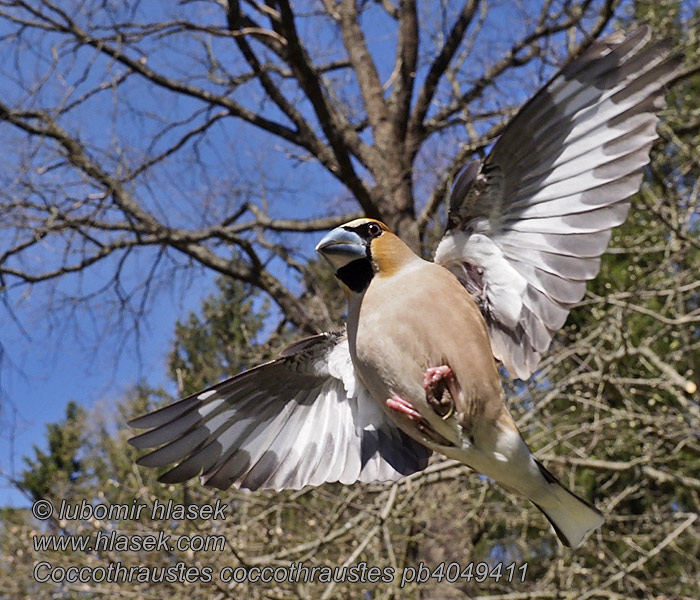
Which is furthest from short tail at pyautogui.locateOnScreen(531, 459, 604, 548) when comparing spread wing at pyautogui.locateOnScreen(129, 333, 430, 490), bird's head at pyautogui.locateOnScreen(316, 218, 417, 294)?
bird's head at pyautogui.locateOnScreen(316, 218, 417, 294)

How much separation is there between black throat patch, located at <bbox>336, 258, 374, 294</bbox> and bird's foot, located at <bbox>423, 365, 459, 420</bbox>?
30 centimetres

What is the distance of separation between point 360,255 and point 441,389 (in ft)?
1.32

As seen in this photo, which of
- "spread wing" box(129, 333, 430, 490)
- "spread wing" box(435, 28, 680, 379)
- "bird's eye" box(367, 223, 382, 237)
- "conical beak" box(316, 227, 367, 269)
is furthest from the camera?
"spread wing" box(129, 333, 430, 490)

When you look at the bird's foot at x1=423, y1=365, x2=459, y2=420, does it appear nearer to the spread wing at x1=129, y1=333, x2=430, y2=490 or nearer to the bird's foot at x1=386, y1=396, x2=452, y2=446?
the bird's foot at x1=386, y1=396, x2=452, y2=446

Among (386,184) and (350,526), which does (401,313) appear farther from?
(386,184)

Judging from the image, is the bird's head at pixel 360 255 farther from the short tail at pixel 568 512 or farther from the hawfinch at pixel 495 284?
the short tail at pixel 568 512

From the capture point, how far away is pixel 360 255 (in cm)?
184

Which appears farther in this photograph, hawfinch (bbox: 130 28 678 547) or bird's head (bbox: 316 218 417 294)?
bird's head (bbox: 316 218 417 294)

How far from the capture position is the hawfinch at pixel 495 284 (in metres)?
1.68

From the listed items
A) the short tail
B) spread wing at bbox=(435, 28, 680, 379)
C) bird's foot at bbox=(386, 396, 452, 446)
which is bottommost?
the short tail

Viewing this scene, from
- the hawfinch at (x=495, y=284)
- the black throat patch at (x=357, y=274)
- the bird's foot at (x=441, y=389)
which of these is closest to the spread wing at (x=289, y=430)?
the hawfinch at (x=495, y=284)

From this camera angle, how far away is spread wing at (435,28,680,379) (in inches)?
64.7

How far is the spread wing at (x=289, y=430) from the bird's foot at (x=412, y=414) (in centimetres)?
42

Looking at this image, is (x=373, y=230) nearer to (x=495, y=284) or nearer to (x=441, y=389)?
(x=495, y=284)
